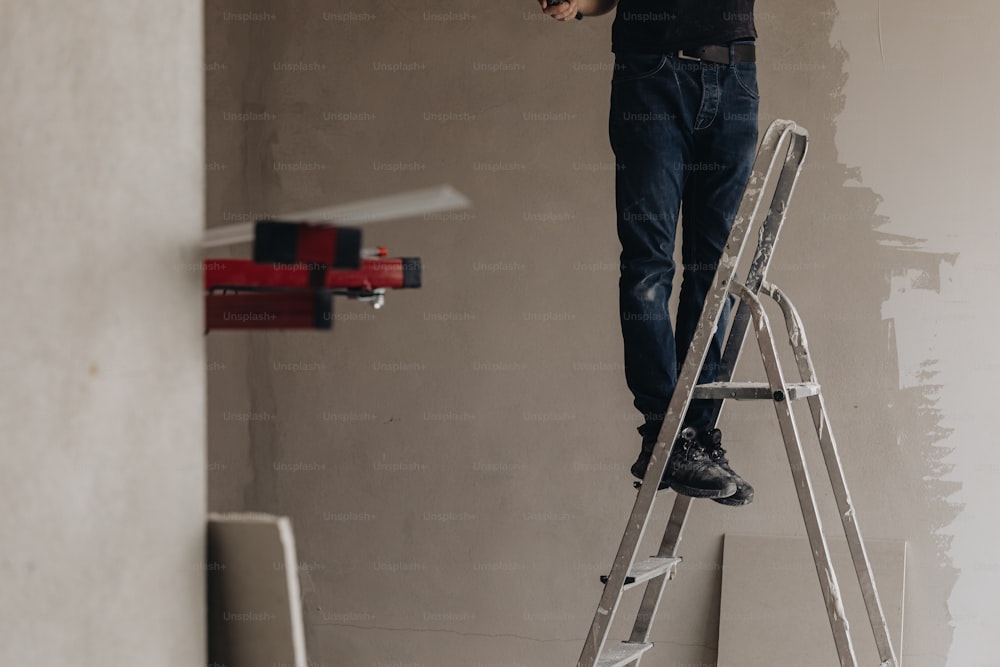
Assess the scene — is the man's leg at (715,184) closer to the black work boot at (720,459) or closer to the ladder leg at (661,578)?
the black work boot at (720,459)

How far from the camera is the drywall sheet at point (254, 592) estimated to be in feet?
2.48

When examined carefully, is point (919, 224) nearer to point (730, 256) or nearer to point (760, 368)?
point (760, 368)

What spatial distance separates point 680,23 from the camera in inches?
86.0

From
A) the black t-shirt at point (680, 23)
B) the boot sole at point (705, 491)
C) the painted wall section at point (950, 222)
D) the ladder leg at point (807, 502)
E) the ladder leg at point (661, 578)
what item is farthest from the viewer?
the painted wall section at point (950, 222)

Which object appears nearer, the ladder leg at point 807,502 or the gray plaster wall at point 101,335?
the gray plaster wall at point 101,335

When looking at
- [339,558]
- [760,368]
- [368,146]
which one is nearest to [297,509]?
[339,558]

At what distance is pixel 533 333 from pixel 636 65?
1321mm

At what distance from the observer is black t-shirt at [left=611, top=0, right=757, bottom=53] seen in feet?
7.18

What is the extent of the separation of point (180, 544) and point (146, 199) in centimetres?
27

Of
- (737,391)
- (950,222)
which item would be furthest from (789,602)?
(737,391)

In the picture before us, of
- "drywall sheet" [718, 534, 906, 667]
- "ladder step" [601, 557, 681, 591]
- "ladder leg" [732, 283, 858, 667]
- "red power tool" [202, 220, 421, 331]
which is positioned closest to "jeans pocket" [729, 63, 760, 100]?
"ladder leg" [732, 283, 858, 667]

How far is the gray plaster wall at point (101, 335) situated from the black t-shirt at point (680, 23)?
1.60 m

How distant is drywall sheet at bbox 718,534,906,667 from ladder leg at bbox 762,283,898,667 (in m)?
1.01

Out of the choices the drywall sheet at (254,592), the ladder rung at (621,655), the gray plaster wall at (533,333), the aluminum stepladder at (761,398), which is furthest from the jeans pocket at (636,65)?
the drywall sheet at (254,592)
